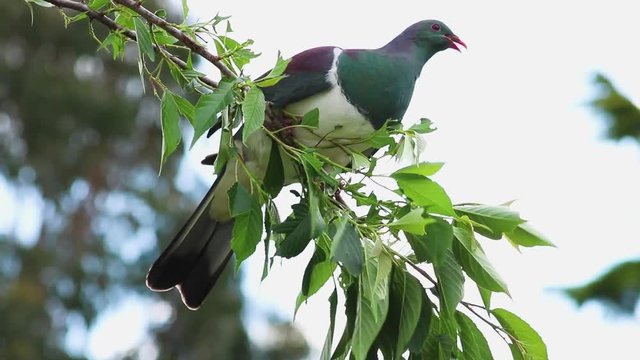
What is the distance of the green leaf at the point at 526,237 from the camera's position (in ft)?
6.84

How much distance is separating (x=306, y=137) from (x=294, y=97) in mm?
277

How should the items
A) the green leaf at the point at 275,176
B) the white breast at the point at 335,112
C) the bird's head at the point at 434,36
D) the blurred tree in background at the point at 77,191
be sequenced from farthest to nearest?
the blurred tree in background at the point at 77,191
the bird's head at the point at 434,36
the white breast at the point at 335,112
the green leaf at the point at 275,176

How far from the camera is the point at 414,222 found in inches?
75.2

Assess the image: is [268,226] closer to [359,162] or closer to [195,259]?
[359,162]

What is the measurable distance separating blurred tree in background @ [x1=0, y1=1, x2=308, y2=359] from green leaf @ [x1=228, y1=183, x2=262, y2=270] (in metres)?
7.62

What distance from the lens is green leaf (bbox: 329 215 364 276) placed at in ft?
6.10

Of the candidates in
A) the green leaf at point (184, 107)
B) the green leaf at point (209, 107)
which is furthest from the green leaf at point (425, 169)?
the green leaf at point (184, 107)

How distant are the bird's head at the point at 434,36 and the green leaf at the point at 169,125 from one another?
125 cm

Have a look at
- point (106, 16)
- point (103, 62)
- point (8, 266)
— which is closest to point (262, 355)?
point (8, 266)

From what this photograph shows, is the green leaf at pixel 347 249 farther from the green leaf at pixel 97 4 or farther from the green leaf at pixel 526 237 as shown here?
the green leaf at pixel 97 4

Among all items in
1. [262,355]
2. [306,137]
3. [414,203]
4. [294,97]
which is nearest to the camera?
[414,203]

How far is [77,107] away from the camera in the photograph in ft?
35.6

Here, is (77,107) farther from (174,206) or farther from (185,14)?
(185,14)

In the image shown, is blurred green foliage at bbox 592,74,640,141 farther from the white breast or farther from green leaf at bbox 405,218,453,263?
green leaf at bbox 405,218,453,263
